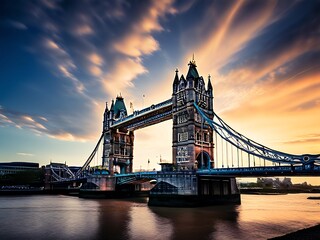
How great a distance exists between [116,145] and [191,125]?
35.6 metres

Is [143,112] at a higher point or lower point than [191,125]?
higher

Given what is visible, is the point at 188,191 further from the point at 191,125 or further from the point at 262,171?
the point at 191,125

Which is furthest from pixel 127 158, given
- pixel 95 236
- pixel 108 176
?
pixel 95 236

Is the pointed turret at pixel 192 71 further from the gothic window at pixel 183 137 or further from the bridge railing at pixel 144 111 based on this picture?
the gothic window at pixel 183 137

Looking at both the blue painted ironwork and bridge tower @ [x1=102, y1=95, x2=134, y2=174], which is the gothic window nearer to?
the blue painted ironwork

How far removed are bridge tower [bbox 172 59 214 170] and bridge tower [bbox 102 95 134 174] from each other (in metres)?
29.8

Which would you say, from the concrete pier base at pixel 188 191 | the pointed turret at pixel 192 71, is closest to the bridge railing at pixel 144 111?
the pointed turret at pixel 192 71

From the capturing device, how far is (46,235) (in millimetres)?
24734

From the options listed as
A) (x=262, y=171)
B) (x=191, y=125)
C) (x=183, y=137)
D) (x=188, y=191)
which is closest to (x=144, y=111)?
(x=183, y=137)

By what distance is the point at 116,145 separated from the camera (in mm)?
82750

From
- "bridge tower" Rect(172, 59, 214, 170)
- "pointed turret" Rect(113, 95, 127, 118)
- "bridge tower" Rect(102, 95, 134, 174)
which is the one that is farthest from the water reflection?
"pointed turret" Rect(113, 95, 127, 118)

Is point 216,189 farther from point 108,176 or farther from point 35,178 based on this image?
point 35,178

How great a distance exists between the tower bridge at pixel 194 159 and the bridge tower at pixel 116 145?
55 cm

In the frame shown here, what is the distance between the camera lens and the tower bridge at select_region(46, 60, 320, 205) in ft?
129
